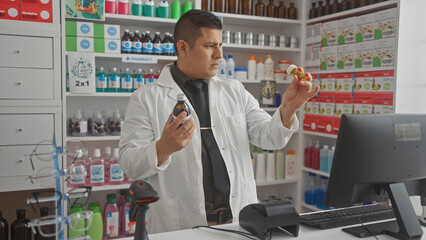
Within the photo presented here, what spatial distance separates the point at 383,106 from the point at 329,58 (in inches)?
28.3

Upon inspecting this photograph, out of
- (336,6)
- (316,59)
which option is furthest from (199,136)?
(336,6)

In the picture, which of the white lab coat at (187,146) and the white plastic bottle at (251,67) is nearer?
the white lab coat at (187,146)

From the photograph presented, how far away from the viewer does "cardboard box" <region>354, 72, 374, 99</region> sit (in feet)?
10.2

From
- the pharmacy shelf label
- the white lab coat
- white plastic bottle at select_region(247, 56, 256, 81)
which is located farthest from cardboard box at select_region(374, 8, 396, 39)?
the pharmacy shelf label

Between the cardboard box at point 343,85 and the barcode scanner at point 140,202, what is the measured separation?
8.14 feet

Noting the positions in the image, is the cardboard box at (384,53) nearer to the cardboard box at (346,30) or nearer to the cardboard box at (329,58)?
the cardboard box at (346,30)

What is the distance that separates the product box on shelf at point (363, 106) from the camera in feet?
10.2

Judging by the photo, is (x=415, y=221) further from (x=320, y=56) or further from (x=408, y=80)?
(x=320, y=56)

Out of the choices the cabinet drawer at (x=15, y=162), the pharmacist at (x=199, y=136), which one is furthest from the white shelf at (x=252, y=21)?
the cabinet drawer at (x=15, y=162)

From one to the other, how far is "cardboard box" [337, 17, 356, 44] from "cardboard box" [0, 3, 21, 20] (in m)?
2.47

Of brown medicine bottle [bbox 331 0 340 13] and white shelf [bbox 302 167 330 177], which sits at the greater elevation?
brown medicine bottle [bbox 331 0 340 13]

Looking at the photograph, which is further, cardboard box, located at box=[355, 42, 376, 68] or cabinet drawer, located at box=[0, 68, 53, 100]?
cardboard box, located at box=[355, 42, 376, 68]

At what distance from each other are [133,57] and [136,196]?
2077 mm

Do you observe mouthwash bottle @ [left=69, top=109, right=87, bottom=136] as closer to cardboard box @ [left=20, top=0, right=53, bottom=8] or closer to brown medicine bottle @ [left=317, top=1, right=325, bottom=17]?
cardboard box @ [left=20, top=0, right=53, bottom=8]
